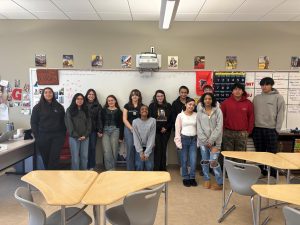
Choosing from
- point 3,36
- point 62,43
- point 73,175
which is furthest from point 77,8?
point 73,175

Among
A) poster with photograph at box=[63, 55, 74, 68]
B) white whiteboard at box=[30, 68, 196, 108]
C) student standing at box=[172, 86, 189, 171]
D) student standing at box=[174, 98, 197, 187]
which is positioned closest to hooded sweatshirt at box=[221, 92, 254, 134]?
student standing at box=[174, 98, 197, 187]

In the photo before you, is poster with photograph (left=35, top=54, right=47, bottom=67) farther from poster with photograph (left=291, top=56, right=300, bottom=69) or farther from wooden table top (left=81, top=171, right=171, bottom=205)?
poster with photograph (left=291, top=56, right=300, bottom=69)

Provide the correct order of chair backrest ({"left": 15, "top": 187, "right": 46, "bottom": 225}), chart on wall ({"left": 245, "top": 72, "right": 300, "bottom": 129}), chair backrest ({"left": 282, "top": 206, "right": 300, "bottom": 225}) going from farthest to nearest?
chart on wall ({"left": 245, "top": 72, "right": 300, "bottom": 129}), chair backrest ({"left": 15, "top": 187, "right": 46, "bottom": 225}), chair backrest ({"left": 282, "top": 206, "right": 300, "bottom": 225})

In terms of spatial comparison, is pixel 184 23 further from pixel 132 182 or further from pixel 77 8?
pixel 132 182

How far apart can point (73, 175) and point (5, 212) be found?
1.46 meters

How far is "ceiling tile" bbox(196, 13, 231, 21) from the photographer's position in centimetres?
457

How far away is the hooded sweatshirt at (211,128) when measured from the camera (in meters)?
3.97

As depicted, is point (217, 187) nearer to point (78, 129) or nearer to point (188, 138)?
point (188, 138)

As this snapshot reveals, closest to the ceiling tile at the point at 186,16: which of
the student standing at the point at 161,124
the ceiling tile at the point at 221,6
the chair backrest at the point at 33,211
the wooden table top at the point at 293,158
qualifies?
the ceiling tile at the point at 221,6

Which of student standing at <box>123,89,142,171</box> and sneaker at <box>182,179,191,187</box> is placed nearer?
sneaker at <box>182,179,191,187</box>

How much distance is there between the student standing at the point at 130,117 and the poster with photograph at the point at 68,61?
131 centimetres

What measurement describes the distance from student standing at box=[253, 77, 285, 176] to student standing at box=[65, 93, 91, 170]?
286 centimetres

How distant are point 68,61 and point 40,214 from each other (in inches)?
144

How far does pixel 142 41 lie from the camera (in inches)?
198
